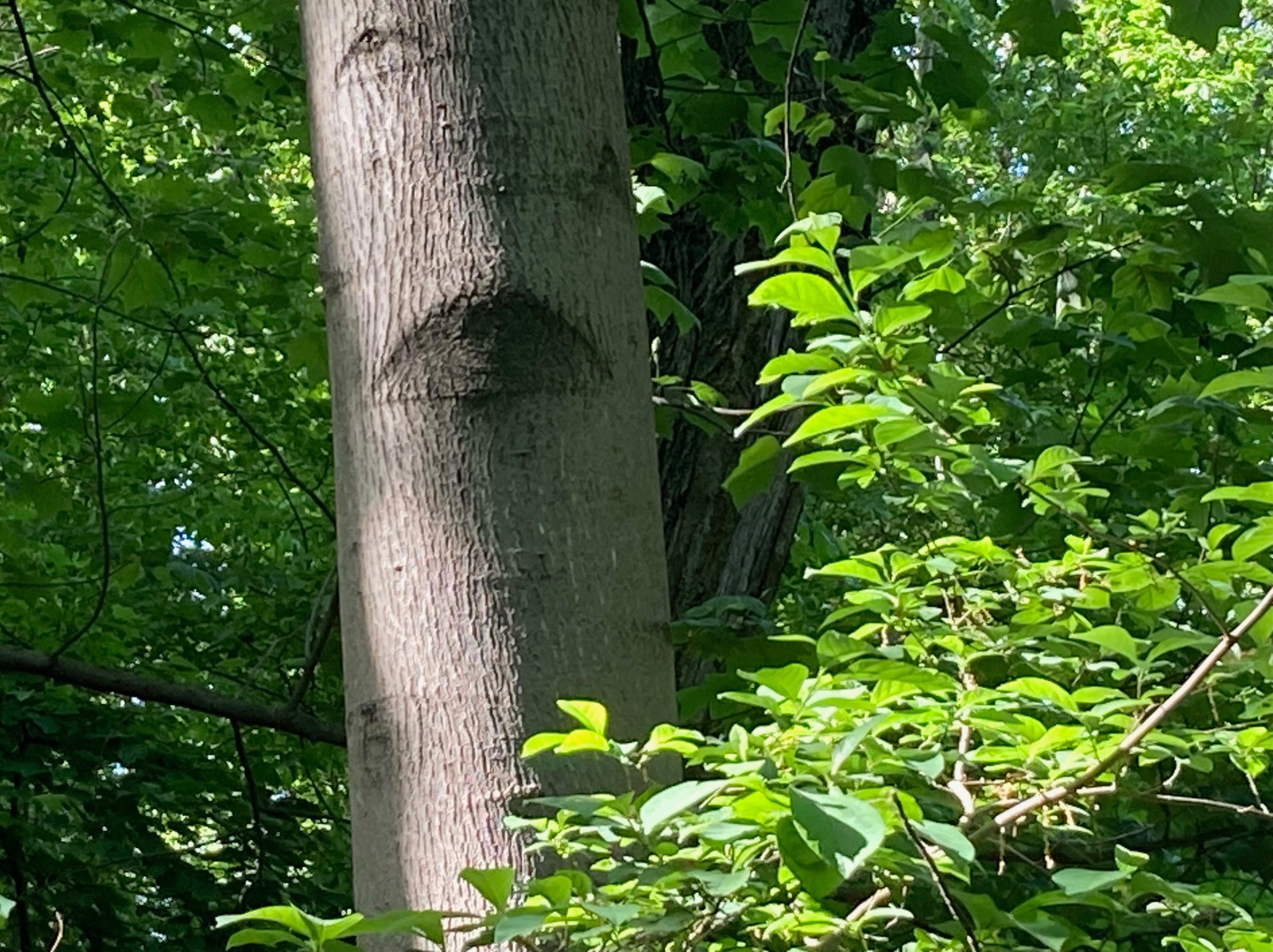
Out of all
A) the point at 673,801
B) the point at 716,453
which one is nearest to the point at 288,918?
the point at 673,801

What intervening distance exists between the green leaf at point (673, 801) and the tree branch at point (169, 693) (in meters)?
1.75

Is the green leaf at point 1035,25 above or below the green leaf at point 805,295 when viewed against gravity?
above

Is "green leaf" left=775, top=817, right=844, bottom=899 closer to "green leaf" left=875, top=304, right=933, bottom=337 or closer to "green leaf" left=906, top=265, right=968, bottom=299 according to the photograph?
"green leaf" left=875, top=304, right=933, bottom=337

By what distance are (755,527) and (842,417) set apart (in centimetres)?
204

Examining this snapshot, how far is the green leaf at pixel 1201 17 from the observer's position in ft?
5.38

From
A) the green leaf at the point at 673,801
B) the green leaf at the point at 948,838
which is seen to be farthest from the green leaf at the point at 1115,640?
the green leaf at the point at 673,801

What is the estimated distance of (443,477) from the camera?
112 cm

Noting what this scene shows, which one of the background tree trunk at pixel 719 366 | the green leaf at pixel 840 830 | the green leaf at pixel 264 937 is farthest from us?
the background tree trunk at pixel 719 366

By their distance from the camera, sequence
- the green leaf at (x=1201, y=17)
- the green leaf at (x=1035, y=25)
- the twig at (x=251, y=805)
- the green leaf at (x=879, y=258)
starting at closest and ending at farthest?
the green leaf at (x=879, y=258) → the green leaf at (x=1201, y=17) → the green leaf at (x=1035, y=25) → the twig at (x=251, y=805)

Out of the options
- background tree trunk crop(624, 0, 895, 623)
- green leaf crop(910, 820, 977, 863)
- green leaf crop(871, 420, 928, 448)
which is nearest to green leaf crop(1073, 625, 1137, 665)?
green leaf crop(871, 420, 928, 448)

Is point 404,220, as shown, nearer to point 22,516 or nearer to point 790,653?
point 790,653

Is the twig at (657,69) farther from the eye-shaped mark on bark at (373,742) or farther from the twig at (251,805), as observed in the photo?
the eye-shaped mark on bark at (373,742)

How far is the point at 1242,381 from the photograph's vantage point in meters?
1.14

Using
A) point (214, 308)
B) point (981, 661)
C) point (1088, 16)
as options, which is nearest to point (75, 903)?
point (214, 308)
